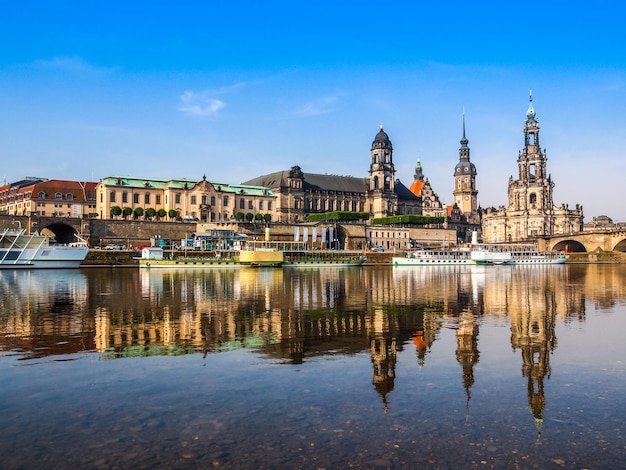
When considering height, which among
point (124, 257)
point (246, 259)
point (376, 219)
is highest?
point (376, 219)

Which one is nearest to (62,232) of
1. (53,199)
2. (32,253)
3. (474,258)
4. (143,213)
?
(53,199)

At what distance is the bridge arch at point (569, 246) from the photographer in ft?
368

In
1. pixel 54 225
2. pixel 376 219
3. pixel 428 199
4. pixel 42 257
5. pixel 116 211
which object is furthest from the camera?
pixel 428 199

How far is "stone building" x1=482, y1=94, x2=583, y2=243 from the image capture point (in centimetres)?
12812

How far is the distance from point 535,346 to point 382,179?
106166mm

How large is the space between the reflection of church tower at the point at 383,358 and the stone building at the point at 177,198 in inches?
3020

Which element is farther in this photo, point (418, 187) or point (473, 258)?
point (418, 187)

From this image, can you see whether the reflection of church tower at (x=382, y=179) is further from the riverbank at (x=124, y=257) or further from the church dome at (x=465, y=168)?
the church dome at (x=465, y=168)

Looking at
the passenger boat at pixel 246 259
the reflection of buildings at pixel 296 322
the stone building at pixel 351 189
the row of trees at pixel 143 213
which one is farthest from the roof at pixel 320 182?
the reflection of buildings at pixel 296 322

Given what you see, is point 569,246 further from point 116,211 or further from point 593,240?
point 116,211

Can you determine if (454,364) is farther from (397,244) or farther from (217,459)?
(397,244)

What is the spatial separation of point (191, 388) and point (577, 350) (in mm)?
9056

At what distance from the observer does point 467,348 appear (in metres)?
14.2

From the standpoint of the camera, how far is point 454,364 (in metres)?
12.4
